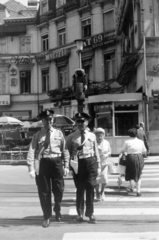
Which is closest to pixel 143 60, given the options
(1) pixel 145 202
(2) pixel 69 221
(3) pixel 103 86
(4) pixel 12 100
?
(3) pixel 103 86

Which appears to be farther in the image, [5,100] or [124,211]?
[5,100]

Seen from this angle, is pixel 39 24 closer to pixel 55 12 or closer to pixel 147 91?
pixel 55 12

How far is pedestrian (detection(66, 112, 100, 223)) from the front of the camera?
7125 millimetres

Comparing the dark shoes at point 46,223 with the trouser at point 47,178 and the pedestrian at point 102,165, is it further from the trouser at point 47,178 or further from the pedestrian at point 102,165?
the pedestrian at point 102,165

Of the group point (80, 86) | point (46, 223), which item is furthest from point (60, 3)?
point (46, 223)

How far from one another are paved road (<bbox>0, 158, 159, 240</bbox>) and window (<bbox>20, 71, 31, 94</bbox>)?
2705 centimetres

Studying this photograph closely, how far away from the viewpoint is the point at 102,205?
29.2 ft

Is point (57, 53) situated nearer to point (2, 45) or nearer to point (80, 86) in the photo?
point (2, 45)

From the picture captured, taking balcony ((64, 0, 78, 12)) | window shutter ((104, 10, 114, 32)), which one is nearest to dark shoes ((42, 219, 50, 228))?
window shutter ((104, 10, 114, 32))

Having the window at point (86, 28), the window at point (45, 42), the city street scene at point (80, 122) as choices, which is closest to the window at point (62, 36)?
the city street scene at point (80, 122)

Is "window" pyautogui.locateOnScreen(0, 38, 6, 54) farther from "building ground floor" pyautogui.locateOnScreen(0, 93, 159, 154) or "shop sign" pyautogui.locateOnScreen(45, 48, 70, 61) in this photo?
"building ground floor" pyautogui.locateOnScreen(0, 93, 159, 154)

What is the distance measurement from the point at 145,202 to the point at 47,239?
12.5 ft

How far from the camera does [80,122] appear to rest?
730 centimetres

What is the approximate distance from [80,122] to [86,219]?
5.42 feet
